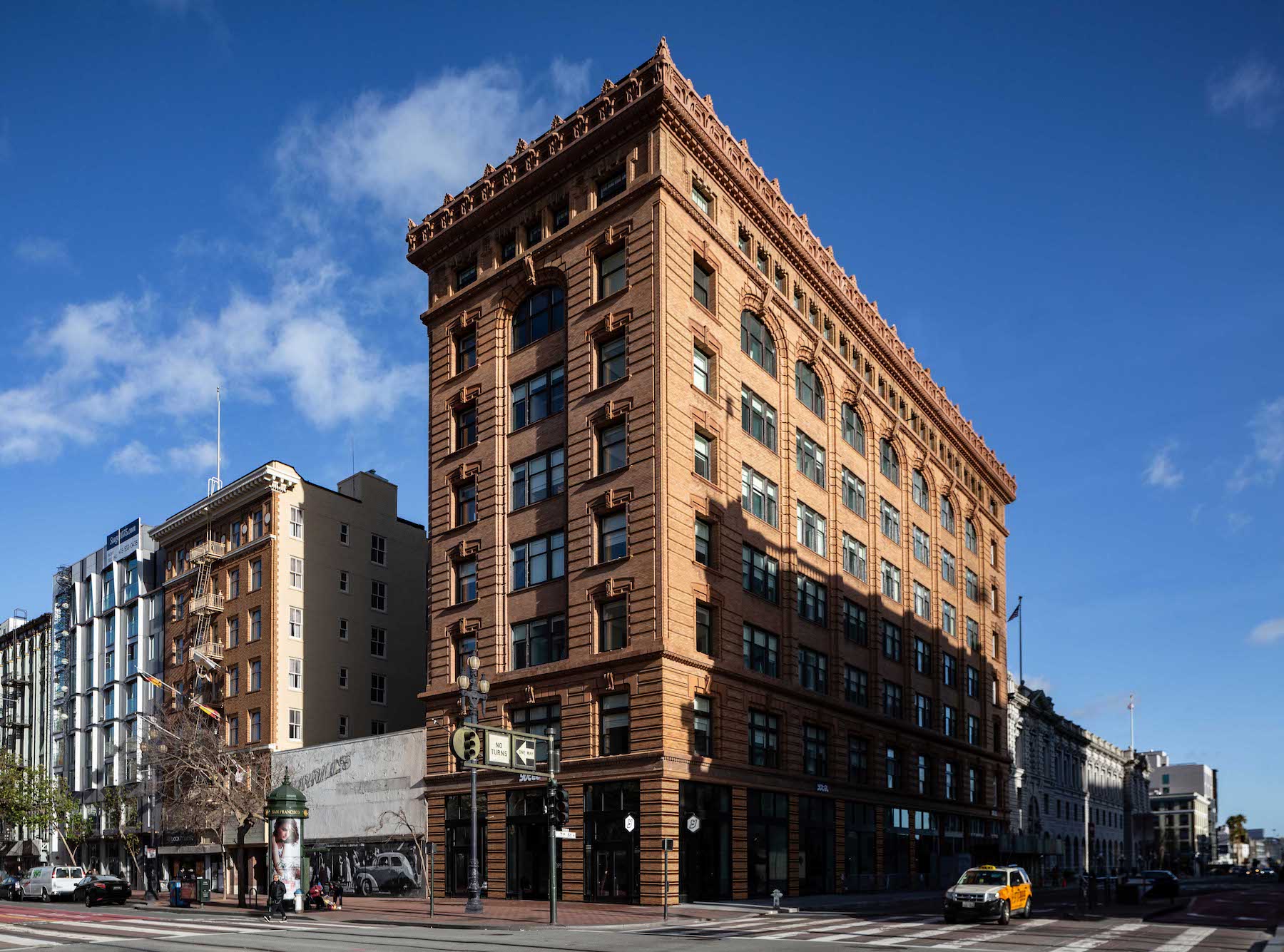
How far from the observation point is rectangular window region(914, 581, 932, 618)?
7488 centimetres

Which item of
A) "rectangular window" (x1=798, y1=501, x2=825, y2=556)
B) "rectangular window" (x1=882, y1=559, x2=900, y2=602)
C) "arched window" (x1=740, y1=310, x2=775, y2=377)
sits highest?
"arched window" (x1=740, y1=310, x2=775, y2=377)

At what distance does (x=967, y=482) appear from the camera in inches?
3489

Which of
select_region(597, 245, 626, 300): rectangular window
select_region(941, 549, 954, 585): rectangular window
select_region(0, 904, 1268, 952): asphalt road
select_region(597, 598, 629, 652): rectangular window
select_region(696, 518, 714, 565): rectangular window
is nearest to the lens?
select_region(0, 904, 1268, 952): asphalt road

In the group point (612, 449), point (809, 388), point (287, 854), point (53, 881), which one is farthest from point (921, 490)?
point (53, 881)

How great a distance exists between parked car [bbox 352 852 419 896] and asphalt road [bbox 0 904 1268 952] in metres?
14.3

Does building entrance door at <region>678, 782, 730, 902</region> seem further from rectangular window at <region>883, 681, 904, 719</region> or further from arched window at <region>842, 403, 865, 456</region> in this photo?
arched window at <region>842, 403, 865, 456</region>

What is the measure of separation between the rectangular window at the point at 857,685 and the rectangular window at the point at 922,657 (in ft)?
30.5

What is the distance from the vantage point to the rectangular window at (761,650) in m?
51.7

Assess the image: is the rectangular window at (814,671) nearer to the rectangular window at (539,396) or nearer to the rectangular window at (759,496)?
the rectangular window at (759,496)

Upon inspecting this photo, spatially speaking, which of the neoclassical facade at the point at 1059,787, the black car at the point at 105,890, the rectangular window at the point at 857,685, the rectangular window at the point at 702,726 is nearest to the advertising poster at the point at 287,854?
the black car at the point at 105,890

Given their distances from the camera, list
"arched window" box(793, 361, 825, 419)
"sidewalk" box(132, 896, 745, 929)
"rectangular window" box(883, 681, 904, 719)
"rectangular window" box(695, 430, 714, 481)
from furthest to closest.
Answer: "rectangular window" box(883, 681, 904, 719) < "arched window" box(793, 361, 825, 419) < "rectangular window" box(695, 430, 714, 481) < "sidewalk" box(132, 896, 745, 929)

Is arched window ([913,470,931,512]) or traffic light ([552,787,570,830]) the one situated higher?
arched window ([913,470,931,512])

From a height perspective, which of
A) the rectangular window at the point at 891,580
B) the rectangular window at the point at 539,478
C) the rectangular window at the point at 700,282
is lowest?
the rectangular window at the point at 891,580

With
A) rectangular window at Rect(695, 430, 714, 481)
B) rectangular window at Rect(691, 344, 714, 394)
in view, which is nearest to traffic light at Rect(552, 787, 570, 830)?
rectangular window at Rect(695, 430, 714, 481)
